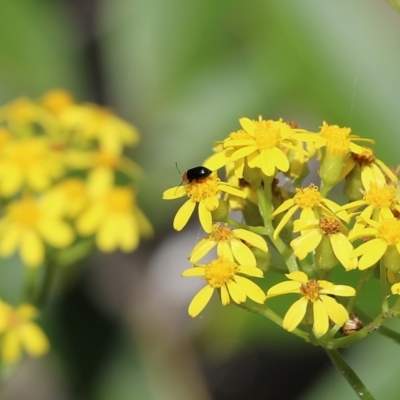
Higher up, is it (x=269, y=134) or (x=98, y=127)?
(x=98, y=127)

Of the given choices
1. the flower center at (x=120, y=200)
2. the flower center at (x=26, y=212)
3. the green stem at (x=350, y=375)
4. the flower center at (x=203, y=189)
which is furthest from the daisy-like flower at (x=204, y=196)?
the flower center at (x=120, y=200)

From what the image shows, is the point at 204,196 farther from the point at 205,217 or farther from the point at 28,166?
the point at 28,166

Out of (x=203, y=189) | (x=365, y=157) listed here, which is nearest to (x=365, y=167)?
(x=365, y=157)

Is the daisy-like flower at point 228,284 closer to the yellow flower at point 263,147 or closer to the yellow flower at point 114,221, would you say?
the yellow flower at point 263,147

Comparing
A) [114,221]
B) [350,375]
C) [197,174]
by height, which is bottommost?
[350,375]

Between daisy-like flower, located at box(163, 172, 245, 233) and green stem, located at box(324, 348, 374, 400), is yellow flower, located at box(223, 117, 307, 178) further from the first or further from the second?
green stem, located at box(324, 348, 374, 400)

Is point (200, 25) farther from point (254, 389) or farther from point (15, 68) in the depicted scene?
point (254, 389)
